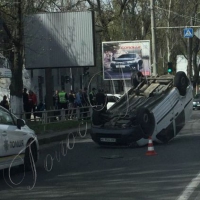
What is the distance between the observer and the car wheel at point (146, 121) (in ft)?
64.1

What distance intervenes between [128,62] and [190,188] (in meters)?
32.9

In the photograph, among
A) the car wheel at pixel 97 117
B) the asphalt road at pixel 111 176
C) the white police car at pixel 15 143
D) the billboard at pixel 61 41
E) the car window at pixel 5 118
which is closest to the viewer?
the asphalt road at pixel 111 176

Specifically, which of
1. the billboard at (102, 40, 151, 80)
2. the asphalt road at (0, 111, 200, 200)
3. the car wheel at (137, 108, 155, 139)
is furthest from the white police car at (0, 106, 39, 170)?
the billboard at (102, 40, 151, 80)

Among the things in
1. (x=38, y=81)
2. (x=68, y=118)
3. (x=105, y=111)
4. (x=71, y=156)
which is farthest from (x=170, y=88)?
(x=38, y=81)

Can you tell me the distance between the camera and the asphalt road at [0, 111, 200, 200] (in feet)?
37.7

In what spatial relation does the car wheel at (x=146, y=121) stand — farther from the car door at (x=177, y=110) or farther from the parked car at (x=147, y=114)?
the car door at (x=177, y=110)

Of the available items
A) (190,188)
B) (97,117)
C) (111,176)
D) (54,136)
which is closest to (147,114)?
(97,117)

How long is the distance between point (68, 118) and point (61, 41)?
4.33 m

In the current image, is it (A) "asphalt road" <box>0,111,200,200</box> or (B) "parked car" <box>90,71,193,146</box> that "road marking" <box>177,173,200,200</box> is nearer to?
(A) "asphalt road" <box>0,111,200,200</box>

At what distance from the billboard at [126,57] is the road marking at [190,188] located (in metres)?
30.0

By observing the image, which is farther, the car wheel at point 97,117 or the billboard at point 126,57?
the billboard at point 126,57

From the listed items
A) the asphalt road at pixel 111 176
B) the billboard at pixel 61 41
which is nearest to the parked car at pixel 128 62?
the billboard at pixel 61 41

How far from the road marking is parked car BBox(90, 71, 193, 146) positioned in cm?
648

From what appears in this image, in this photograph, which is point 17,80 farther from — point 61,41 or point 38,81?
point 38,81
